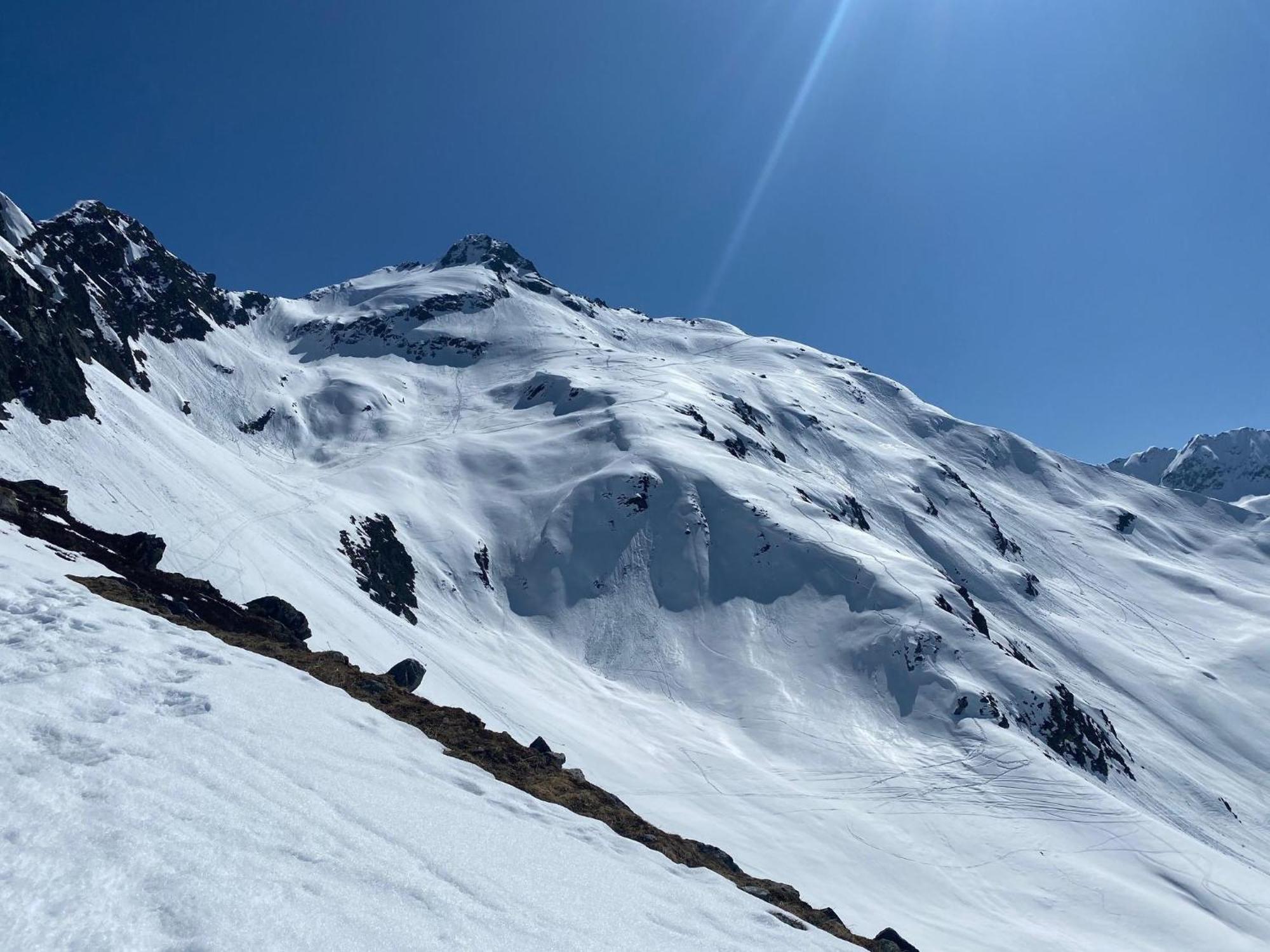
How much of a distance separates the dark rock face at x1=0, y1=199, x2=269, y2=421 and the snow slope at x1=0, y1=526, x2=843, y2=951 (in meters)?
28.9

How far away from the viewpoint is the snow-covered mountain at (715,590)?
125 feet

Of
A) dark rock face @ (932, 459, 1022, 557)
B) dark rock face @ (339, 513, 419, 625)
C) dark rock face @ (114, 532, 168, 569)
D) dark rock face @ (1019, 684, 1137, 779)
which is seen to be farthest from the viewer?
dark rock face @ (932, 459, 1022, 557)

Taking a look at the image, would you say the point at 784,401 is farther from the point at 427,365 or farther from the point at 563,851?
the point at 563,851

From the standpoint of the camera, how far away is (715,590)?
72250 mm

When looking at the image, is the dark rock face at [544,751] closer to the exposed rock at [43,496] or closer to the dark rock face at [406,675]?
the dark rock face at [406,675]

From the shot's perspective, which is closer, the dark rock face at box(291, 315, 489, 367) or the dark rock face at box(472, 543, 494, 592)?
the dark rock face at box(472, 543, 494, 592)

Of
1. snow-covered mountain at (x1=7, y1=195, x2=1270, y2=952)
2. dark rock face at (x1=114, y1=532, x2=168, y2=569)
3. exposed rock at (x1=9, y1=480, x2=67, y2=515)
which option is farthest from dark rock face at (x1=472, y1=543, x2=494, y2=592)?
dark rock face at (x1=114, y1=532, x2=168, y2=569)

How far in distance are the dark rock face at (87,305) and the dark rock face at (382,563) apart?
19173 mm

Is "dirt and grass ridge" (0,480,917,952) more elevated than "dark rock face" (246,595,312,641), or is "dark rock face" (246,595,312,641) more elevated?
"dark rock face" (246,595,312,641)

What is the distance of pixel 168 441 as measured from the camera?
154 feet

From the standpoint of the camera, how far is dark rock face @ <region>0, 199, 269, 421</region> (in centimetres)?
3616

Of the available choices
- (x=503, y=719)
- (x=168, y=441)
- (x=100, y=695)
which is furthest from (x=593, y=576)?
(x=100, y=695)

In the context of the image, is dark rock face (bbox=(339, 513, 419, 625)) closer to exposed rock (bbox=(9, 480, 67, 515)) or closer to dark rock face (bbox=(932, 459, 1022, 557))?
exposed rock (bbox=(9, 480, 67, 515))

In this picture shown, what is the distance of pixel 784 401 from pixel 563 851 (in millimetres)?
136609
